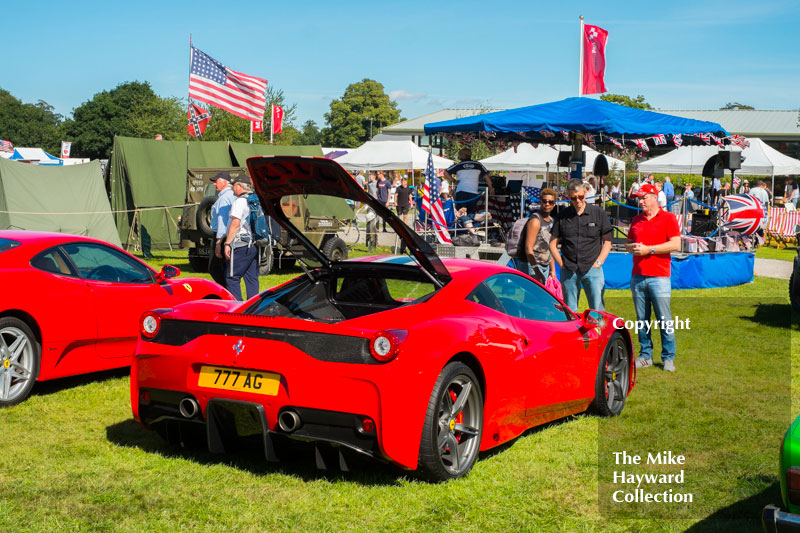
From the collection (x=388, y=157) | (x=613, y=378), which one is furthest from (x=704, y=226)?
(x=388, y=157)

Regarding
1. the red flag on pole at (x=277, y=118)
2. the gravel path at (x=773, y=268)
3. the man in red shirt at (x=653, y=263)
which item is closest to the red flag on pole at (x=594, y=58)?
the gravel path at (x=773, y=268)

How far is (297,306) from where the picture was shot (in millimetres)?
5961

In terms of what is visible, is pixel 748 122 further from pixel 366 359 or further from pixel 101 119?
pixel 366 359

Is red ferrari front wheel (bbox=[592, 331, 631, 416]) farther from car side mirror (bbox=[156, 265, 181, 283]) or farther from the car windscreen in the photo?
the car windscreen

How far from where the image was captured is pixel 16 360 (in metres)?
6.82

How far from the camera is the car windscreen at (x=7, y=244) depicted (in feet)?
23.3

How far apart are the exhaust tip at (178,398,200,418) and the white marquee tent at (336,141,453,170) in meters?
25.9

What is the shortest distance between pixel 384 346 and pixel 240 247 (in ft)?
18.5

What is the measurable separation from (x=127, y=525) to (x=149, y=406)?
102cm

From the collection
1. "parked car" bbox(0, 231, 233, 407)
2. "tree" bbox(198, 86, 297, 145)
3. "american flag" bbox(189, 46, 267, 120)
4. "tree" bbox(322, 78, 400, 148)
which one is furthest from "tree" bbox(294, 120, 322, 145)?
"parked car" bbox(0, 231, 233, 407)

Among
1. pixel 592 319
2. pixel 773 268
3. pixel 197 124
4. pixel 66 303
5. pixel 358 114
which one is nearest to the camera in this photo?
pixel 592 319

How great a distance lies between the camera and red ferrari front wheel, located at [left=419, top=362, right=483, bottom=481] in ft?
15.8

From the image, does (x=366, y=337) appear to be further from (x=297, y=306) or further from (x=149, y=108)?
(x=149, y=108)

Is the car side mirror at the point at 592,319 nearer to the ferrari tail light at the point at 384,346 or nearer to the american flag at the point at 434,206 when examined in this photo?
the ferrari tail light at the point at 384,346
